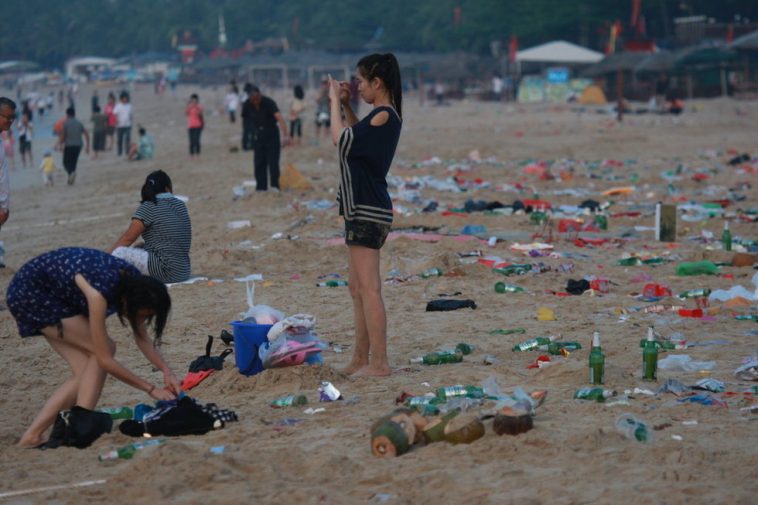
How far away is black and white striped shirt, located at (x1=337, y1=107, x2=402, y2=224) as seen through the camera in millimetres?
6406

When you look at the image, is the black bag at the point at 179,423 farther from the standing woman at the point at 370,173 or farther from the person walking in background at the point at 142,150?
→ the person walking in background at the point at 142,150

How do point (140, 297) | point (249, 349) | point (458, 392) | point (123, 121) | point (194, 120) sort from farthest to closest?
point (123, 121)
point (194, 120)
point (249, 349)
point (458, 392)
point (140, 297)

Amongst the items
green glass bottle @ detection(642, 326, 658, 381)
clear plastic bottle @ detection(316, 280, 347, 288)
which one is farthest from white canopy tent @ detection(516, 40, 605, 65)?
green glass bottle @ detection(642, 326, 658, 381)

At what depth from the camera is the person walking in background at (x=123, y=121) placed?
91.1 feet

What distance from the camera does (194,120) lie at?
25016 millimetres

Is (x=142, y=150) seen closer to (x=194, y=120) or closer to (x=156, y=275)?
(x=194, y=120)

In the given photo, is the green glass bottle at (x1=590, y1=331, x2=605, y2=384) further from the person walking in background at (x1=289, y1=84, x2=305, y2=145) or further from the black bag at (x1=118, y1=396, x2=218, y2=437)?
the person walking in background at (x1=289, y1=84, x2=305, y2=145)

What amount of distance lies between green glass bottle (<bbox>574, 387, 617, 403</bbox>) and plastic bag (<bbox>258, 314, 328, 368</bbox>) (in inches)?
60.7

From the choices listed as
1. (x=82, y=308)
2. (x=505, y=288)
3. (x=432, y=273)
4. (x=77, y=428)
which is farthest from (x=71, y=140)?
(x=77, y=428)

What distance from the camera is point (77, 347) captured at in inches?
224

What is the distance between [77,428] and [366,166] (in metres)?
2.07

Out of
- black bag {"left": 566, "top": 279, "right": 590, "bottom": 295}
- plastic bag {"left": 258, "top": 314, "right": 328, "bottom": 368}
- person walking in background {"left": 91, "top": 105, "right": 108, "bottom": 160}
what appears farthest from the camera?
person walking in background {"left": 91, "top": 105, "right": 108, "bottom": 160}

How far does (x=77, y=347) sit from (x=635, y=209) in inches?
410

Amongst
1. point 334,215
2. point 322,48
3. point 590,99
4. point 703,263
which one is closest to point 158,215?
point 703,263
